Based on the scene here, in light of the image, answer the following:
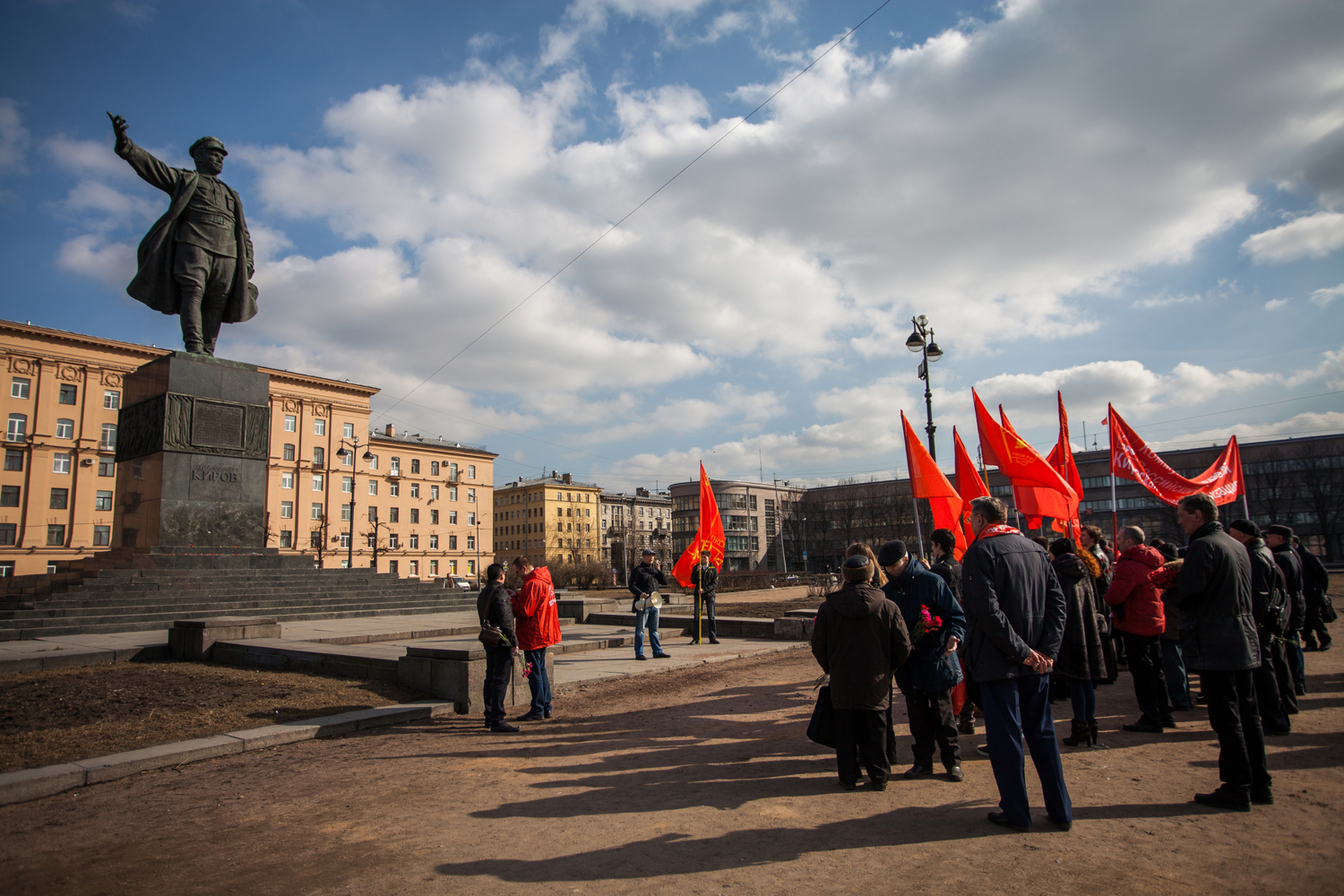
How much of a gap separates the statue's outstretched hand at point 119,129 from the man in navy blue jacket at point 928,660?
19688 millimetres

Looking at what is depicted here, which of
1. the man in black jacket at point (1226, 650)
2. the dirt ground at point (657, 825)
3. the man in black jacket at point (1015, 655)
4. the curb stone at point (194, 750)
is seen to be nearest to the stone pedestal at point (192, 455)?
the curb stone at point (194, 750)

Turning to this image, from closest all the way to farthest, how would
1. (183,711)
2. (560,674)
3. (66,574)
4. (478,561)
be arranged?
(183,711) → (560,674) → (66,574) → (478,561)

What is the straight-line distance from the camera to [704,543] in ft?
46.1

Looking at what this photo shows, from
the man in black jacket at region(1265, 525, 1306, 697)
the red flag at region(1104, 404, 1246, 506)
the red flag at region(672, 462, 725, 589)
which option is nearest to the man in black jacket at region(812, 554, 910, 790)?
the man in black jacket at region(1265, 525, 1306, 697)

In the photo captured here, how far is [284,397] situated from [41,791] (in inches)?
2760

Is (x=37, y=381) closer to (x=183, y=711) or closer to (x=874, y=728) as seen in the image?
(x=183, y=711)

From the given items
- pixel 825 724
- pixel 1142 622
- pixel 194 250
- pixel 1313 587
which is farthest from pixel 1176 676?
pixel 194 250

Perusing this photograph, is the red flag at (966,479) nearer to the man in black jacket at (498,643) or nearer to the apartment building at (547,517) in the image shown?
the man in black jacket at (498,643)

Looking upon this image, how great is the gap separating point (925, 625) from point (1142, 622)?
315cm

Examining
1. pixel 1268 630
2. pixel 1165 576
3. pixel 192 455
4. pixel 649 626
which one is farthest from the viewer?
pixel 192 455

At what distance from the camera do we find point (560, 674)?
10320 mm

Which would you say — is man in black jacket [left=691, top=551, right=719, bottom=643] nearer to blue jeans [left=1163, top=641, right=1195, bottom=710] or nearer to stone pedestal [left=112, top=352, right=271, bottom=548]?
blue jeans [left=1163, top=641, right=1195, bottom=710]

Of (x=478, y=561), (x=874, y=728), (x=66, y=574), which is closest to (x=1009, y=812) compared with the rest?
(x=874, y=728)

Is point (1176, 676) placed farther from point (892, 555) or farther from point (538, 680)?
point (538, 680)
